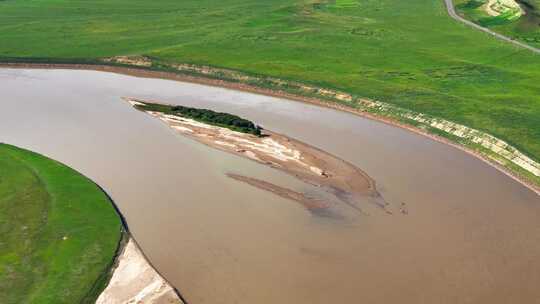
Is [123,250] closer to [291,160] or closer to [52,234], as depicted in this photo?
[52,234]

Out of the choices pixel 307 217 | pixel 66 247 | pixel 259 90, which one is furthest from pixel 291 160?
pixel 259 90

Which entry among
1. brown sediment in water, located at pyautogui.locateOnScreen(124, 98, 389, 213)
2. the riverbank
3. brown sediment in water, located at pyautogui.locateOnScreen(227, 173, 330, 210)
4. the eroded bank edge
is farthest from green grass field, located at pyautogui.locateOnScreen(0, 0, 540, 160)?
the riverbank

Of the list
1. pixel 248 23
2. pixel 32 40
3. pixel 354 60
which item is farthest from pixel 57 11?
pixel 354 60

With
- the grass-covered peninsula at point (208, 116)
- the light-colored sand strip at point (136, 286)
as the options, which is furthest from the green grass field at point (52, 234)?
the grass-covered peninsula at point (208, 116)

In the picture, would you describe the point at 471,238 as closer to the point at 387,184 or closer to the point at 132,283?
the point at 387,184

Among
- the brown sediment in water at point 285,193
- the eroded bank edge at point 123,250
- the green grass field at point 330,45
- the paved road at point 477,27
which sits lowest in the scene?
the eroded bank edge at point 123,250

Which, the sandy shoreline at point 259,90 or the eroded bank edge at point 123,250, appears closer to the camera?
the eroded bank edge at point 123,250

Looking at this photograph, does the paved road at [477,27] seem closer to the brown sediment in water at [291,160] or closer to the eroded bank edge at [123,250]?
the brown sediment in water at [291,160]
